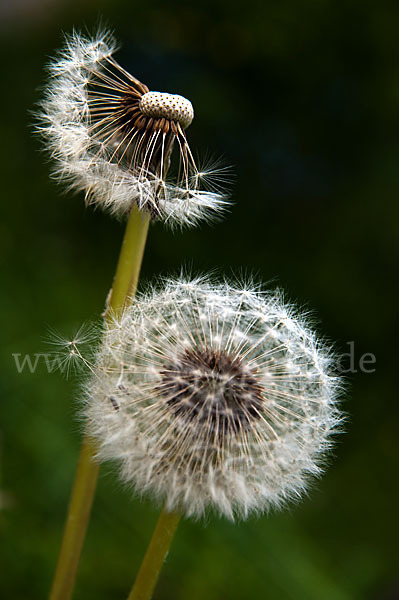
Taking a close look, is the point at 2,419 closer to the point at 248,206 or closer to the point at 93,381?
the point at 93,381

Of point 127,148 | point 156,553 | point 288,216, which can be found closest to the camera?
point 156,553

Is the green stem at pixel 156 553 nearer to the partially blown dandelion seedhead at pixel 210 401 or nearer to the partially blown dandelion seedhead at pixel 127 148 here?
the partially blown dandelion seedhead at pixel 210 401

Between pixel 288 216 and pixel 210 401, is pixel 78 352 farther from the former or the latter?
pixel 288 216

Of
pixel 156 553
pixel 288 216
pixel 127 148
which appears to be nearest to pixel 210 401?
pixel 156 553

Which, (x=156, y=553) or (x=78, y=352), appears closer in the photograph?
(x=156, y=553)

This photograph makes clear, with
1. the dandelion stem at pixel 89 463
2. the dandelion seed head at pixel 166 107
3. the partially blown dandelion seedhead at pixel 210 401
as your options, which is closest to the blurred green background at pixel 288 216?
the dandelion stem at pixel 89 463

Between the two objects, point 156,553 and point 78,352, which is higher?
point 78,352
